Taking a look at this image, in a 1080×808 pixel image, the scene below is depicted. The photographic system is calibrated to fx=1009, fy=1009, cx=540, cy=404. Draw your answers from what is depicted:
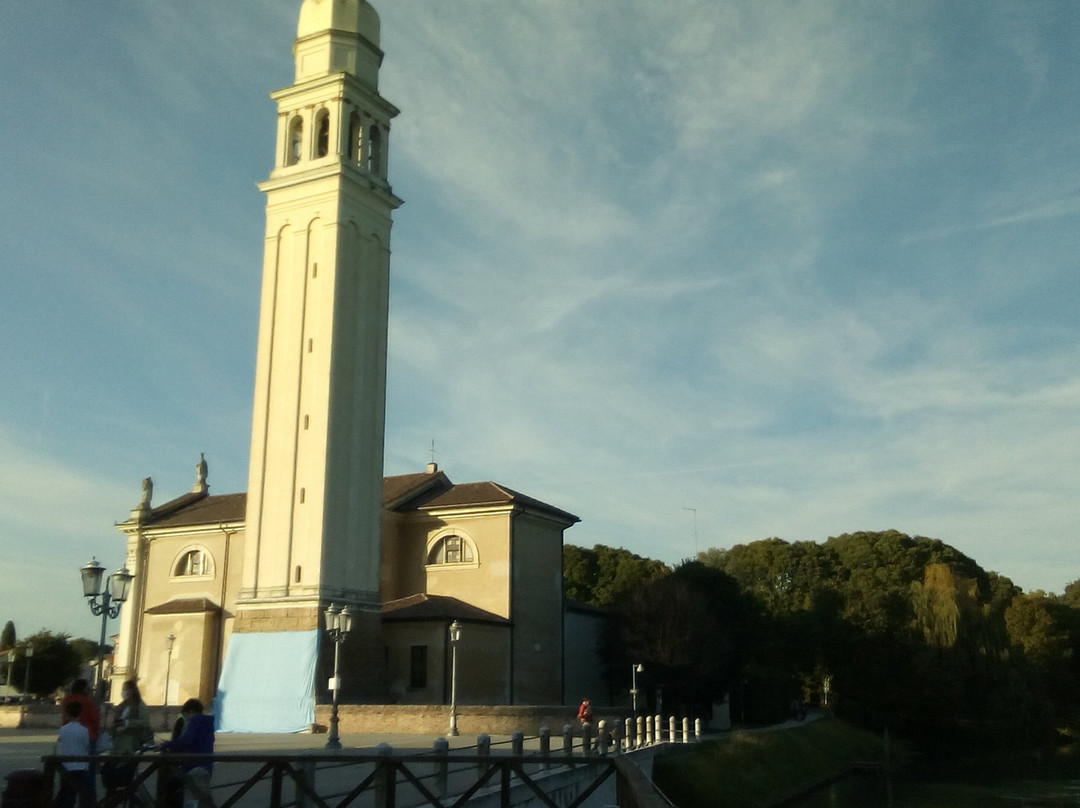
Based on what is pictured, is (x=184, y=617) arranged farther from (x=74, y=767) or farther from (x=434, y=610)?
(x=74, y=767)

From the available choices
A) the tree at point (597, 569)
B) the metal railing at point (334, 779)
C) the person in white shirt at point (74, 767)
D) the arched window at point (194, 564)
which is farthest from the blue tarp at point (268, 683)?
the tree at point (597, 569)

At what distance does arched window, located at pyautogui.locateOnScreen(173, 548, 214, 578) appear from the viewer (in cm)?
4384

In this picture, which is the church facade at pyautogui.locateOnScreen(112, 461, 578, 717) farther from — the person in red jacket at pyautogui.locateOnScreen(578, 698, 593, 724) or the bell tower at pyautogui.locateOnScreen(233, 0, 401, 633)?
the person in red jacket at pyautogui.locateOnScreen(578, 698, 593, 724)

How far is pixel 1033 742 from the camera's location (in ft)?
167

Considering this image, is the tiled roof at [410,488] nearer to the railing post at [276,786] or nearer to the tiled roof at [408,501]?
the tiled roof at [408,501]

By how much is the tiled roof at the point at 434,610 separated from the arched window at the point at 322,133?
1773 centimetres

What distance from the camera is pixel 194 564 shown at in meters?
44.4

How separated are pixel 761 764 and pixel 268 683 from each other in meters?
17.7

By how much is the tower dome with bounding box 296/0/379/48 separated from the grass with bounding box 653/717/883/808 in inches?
1187

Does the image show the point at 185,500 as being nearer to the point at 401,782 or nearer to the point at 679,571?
the point at 679,571

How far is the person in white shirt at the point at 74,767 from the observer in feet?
34.0

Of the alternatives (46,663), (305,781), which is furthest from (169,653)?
(305,781)

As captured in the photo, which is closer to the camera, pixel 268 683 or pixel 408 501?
pixel 268 683

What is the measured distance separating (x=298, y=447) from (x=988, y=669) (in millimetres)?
36643
